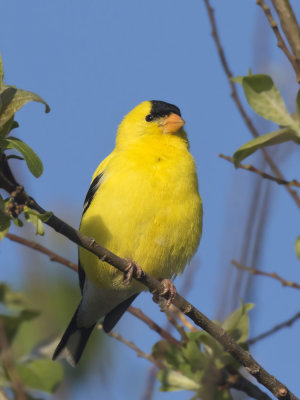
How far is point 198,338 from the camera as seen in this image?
9.82 ft

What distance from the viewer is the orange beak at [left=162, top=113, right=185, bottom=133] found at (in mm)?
4500

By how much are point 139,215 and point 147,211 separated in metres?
0.06

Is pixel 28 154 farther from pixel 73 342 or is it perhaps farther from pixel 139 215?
pixel 73 342

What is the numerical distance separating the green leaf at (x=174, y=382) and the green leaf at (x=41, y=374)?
572 mm

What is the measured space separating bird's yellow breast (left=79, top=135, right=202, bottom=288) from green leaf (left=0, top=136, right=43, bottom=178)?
1.68m

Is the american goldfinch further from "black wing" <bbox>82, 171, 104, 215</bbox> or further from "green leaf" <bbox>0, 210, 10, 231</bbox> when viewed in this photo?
"green leaf" <bbox>0, 210, 10, 231</bbox>

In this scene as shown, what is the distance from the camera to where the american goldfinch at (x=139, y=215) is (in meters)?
3.72

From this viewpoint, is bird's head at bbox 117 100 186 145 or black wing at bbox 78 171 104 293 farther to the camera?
bird's head at bbox 117 100 186 145

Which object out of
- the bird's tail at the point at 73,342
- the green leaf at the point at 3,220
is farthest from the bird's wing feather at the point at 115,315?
the green leaf at the point at 3,220

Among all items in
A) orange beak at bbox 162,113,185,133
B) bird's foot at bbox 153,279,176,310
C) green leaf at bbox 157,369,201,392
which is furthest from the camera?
orange beak at bbox 162,113,185,133

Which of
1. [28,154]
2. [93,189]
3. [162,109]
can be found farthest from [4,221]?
[162,109]

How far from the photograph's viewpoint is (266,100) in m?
2.23

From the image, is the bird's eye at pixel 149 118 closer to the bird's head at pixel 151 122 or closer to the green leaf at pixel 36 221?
the bird's head at pixel 151 122

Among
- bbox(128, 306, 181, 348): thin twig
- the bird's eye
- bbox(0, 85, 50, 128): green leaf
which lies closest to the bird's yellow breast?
the bird's eye
